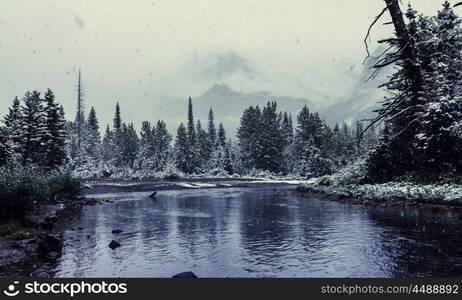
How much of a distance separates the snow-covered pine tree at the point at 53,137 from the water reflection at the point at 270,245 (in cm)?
2869

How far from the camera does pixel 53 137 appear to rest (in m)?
46.8

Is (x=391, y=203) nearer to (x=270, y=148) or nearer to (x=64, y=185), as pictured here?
(x=64, y=185)

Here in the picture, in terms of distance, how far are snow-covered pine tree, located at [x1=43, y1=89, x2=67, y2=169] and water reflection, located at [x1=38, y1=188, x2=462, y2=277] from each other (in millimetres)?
28692

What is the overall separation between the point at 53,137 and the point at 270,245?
1583 inches

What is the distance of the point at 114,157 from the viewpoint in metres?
108

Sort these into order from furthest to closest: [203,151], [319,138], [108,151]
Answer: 1. [108,151]
2. [203,151]
3. [319,138]

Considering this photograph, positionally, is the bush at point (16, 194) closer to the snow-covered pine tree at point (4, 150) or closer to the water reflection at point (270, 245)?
the water reflection at point (270, 245)

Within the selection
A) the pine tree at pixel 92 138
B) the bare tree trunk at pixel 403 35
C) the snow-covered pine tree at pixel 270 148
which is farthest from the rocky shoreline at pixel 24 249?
the pine tree at pixel 92 138

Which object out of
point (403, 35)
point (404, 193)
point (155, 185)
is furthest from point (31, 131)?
point (403, 35)

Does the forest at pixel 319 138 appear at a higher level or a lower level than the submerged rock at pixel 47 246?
higher

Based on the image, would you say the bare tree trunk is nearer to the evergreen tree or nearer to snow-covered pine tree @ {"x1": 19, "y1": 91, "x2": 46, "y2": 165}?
snow-covered pine tree @ {"x1": 19, "y1": 91, "x2": 46, "y2": 165}

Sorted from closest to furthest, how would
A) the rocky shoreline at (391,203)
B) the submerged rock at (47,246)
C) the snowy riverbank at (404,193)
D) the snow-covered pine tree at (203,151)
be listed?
the submerged rock at (47,246)
the rocky shoreline at (391,203)
the snowy riverbank at (404,193)
the snow-covered pine tree at (203,151)

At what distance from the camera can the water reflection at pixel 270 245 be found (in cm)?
1017

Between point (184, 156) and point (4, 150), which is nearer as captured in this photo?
point (4, 150)
